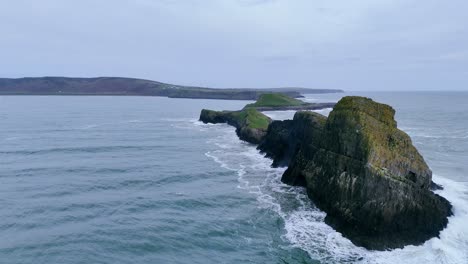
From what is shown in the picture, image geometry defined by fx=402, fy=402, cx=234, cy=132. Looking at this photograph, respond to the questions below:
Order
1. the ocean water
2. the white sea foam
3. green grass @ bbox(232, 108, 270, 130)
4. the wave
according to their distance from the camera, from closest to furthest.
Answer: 1. the white sea foam
2. the ocean water
3. the wave
4. green grass @ bbox(232, 108, 270, 130)

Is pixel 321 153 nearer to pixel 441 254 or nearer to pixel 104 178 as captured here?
pixel 441 254

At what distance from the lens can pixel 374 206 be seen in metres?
28.0

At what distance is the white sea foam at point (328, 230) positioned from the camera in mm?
24719

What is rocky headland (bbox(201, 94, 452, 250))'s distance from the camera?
27.5 m

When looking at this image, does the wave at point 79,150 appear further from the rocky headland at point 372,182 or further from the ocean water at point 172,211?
the rocky headland at point 372,182

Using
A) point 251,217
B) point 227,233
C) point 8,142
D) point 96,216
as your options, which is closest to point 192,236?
point 227,233

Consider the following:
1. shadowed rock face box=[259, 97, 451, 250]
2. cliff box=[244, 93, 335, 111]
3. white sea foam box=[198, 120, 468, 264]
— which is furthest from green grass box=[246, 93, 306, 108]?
shadowed rock face box=[259, 97, 451, 250]

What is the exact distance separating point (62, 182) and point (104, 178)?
13.2 ft

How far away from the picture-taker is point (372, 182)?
28500 millimetres

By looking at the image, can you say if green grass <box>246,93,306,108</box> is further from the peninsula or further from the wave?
the wave

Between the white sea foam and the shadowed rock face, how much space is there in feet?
2.48

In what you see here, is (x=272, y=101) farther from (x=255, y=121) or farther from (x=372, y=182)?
(x=372, y=182)

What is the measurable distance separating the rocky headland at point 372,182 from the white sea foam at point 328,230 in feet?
2.48

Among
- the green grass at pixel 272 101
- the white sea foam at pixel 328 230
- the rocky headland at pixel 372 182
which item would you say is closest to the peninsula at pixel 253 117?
the green grass at pixel 272 101
